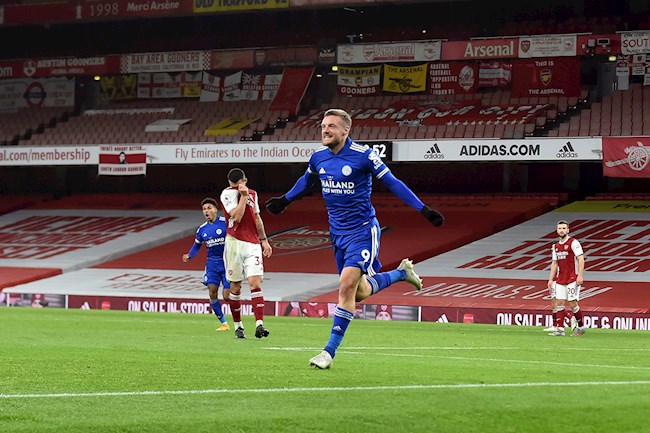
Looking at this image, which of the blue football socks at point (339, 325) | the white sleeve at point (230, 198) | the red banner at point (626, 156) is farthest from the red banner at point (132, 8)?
the blue football socks at point (339, 325)

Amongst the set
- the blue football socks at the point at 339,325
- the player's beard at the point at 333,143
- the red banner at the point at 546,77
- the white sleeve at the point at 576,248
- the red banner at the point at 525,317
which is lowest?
the red banner at the point at 525,317

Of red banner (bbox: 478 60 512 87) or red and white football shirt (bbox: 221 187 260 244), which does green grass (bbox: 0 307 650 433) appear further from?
red banner (bbox: 478 60 512 87)

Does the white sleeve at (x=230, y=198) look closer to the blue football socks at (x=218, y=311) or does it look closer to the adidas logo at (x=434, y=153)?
the blue football socks at (x=218, y=311)

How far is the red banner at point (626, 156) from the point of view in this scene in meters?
33.1

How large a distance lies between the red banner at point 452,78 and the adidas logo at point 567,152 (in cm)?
734

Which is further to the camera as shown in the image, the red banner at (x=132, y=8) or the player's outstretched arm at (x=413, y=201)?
the red banner at (x=132, y=8)

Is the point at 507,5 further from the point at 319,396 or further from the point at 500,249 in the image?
the point at 319,396

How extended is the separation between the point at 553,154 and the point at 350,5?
28.7 ft

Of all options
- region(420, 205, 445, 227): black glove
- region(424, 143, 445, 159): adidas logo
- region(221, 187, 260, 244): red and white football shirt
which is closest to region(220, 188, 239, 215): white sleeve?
region(221, 187, 260, 244): red and white football shirt

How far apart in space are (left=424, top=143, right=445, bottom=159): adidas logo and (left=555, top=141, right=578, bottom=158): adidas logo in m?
3.59

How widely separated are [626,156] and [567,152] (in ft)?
5.51

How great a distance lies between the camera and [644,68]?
125ft

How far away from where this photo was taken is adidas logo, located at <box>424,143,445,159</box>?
35.8 m

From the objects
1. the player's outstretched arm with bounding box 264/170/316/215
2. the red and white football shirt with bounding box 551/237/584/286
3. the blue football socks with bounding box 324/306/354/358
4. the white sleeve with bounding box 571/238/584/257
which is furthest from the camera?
the red and white football shirt with bounding box 551/237/584/286
